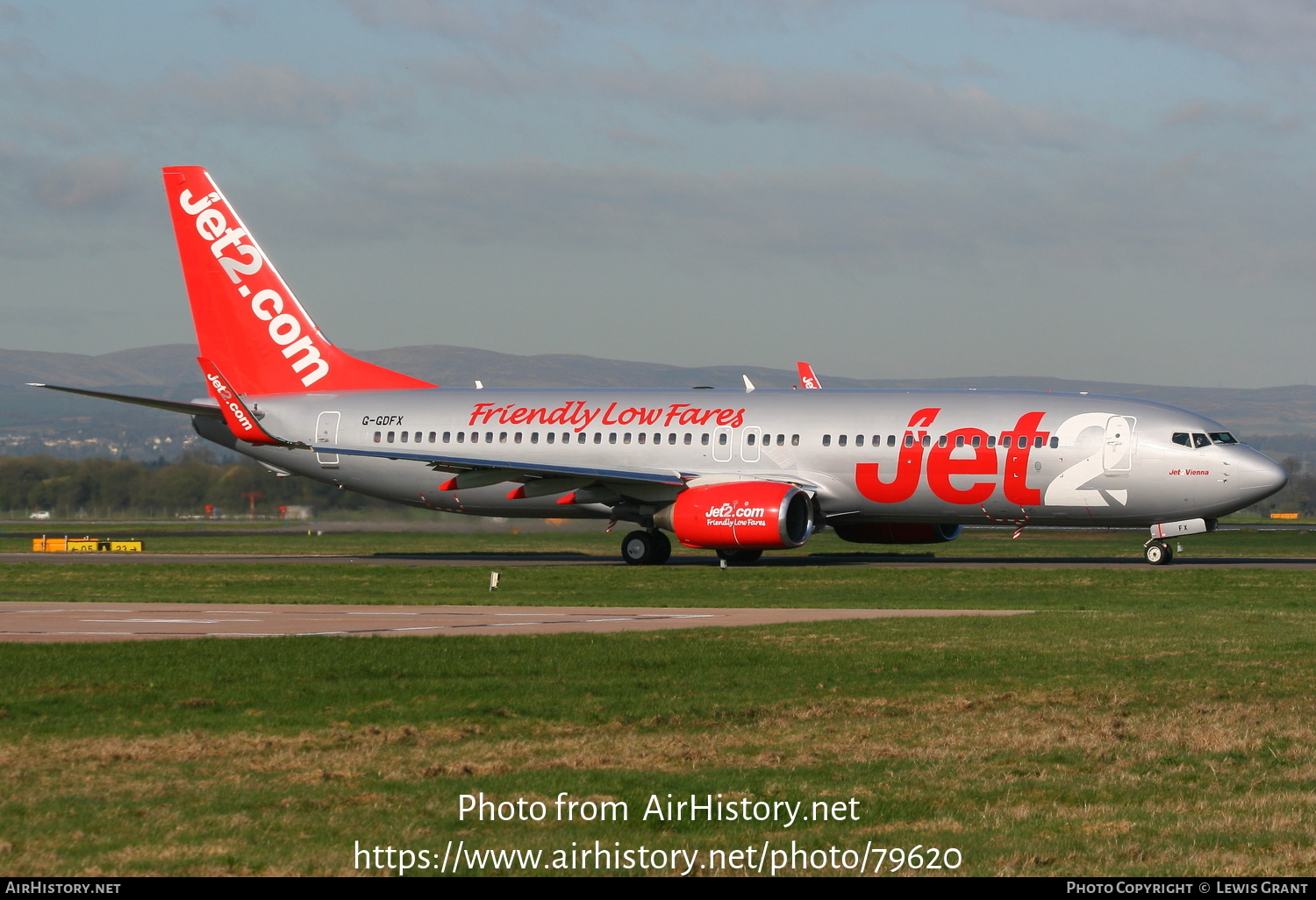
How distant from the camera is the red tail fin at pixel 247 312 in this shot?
4709cm

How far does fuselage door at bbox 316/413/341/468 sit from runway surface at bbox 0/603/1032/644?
1795cm

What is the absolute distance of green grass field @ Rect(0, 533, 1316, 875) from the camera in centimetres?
964

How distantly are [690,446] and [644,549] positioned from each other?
10.1 feet

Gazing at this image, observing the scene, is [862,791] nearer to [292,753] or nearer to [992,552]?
[292,753]

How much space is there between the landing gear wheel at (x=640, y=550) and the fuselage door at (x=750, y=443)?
3.19m

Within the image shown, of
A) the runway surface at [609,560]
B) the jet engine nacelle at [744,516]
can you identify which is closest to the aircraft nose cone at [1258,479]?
the runway surface at [609,560]

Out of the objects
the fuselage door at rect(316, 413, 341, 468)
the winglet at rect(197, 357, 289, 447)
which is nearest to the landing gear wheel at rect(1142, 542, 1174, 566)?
the fuselage door at rect(316, 413, 341, 468)

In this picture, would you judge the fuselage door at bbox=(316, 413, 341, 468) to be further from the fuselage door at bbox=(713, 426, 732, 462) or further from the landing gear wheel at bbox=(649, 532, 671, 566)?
the fuselage door at bbox=(713, 426, 732, 462)

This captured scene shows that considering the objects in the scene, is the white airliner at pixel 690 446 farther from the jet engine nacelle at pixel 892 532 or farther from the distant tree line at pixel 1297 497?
the distant tree line at pixel 1297 497

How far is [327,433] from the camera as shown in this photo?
1793 inches

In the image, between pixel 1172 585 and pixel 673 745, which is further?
pixel 1172 585

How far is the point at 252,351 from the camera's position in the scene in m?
47.3
